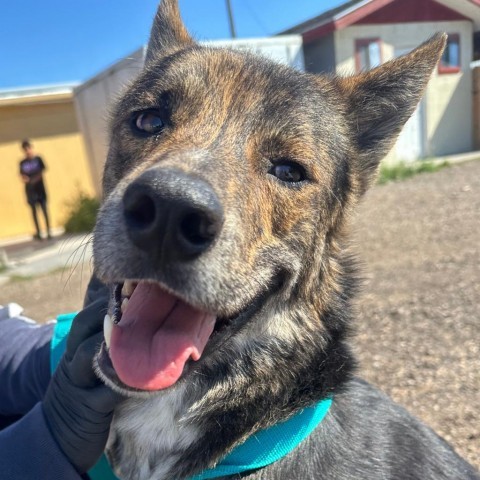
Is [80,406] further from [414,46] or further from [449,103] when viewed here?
[449,103]

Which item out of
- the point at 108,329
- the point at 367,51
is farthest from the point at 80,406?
the point at 367,51

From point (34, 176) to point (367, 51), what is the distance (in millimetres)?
9606

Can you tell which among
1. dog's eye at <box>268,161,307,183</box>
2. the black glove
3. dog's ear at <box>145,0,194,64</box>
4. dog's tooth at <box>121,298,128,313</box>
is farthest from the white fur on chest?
dog's ear at <box>145,0,194,64</box>

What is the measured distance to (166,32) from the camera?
3.10m

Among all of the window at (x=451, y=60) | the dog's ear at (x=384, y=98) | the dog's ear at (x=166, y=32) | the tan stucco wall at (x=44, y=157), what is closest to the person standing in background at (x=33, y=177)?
the tan stucco wall at (x=44, y=157)

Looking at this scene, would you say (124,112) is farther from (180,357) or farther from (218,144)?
(180,357)

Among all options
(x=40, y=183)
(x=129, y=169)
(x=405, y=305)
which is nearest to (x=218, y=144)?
(x=129, y=169)

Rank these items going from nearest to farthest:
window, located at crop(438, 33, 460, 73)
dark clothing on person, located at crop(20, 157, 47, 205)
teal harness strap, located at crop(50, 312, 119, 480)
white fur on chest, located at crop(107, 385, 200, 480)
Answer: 1. white fur on chest, located at crop(107, 385, 200, 480)
2. teal harness strap, located at crop(50, 312, 119, 480)
3. dark clothing on person, located at crop(20, 157, 47, 205)
4. window, located at crop(438, 33, 460, 73)

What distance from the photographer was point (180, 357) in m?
1.92

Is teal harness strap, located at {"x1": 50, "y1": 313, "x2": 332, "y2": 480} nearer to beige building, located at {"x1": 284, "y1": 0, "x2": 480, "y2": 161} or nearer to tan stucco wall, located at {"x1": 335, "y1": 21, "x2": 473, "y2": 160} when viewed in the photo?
beige building, located at {"x1": 284, "y1": 0, "x2": 480, "y2": 161}

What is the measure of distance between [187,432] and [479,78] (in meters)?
18.6

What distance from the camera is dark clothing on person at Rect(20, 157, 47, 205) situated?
546 inches

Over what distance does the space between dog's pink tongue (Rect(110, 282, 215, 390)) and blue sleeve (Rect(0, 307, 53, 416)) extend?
87cm

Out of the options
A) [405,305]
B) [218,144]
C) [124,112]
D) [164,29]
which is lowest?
[405,305]
